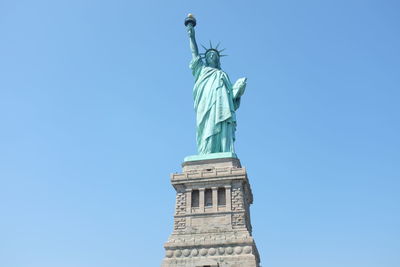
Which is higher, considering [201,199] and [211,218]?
[201,199]

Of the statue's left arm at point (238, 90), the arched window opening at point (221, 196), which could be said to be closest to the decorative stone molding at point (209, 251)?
the arched window opening at point (221, 196)

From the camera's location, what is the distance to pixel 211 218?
1099 inches

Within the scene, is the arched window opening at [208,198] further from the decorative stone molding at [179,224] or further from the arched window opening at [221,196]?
the decorative stone molding at [179,224]

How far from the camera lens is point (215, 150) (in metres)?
31.0

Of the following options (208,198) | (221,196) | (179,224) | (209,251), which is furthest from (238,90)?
(209,251)

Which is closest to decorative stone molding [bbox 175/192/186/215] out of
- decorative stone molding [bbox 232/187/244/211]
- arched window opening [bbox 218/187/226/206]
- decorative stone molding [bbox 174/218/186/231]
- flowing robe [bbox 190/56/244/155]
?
decorative stone molding [bbox 174/218/186/231]

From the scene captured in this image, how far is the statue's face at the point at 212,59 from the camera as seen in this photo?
115 feet

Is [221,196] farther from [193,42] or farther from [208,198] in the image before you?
[193,42]

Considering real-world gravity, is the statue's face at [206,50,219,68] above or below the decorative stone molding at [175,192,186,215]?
above

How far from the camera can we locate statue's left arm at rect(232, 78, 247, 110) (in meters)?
33.5

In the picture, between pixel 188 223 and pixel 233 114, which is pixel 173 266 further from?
pixel 233 114

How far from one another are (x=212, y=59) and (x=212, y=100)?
4.25 m

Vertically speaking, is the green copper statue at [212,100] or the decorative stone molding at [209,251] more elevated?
the green copper statue at [212,100]

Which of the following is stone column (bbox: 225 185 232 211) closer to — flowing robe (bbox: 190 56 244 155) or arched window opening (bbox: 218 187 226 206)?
arched window opening (bbox: 218 187 226 206)
